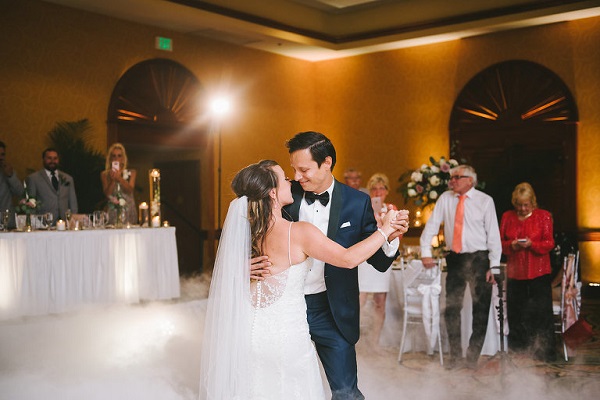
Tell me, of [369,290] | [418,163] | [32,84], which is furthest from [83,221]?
[418,163]

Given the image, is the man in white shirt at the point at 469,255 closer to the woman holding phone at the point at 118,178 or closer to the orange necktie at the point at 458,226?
the orange necktie at the point at 458,226

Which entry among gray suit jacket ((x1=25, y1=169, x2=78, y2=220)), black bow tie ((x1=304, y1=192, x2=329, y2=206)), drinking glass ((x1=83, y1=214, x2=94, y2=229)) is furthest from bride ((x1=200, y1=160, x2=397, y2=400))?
gray suit jacket ((x1=25, y1=169, x2=78, y2=220))

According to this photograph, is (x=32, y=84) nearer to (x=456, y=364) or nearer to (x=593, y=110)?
(x=456, y=364)

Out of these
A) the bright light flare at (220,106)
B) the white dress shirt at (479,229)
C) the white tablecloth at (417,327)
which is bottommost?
the white tablecloth at (417,327)

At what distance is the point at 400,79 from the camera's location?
37.6 feet

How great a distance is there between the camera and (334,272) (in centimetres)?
343

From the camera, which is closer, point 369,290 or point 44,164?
point 369,290

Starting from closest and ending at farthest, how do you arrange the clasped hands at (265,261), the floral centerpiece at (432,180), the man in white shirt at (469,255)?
the clasped hands at (265,261) → the man in white shirt at (469,255) → the floral centerpiece at (432,180)

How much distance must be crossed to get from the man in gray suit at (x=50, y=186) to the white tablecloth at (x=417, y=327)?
393cm

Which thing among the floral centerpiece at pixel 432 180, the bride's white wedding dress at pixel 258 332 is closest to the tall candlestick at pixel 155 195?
the floral centerpiece at pixel 432 180

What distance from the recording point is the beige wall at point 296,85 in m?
8.54

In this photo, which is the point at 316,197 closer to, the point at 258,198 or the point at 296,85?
the point at 258,198

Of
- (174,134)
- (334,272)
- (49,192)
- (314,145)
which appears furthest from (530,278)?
(174,134)

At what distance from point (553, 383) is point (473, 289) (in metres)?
1.04
